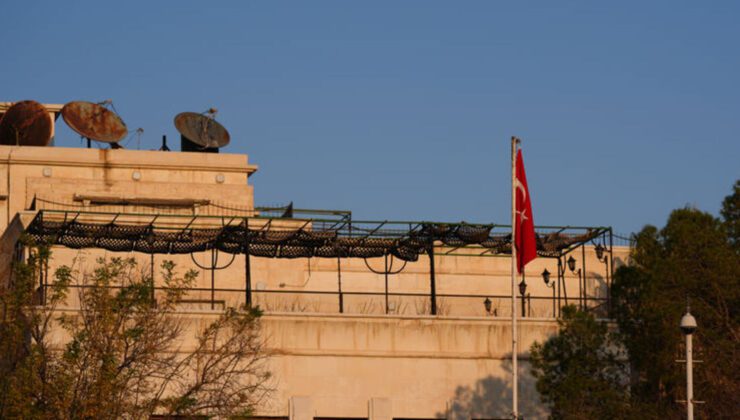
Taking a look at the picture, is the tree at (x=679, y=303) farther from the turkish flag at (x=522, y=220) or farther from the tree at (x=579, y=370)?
the turkish flag at (x=522, y=220)

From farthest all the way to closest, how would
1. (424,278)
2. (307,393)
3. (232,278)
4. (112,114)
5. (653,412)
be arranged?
(112,114), (424,278), (232,278), (307,393), (653,412)

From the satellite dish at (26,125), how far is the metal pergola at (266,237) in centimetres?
1297

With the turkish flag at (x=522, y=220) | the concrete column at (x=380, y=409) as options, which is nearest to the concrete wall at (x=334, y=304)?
the concrete column at (x=380, y=409)

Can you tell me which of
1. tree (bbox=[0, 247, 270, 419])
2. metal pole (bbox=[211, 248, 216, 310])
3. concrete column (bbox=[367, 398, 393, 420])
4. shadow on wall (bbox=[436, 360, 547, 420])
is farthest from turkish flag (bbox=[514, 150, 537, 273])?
metal pole (bbox=[211, 248, 216, 310])

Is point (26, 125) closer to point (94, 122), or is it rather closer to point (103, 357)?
point (94, 122)

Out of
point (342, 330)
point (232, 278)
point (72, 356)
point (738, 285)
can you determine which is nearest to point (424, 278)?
point (232, 278)

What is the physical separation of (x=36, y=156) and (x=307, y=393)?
2317 centimetres

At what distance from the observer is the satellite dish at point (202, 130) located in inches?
3229

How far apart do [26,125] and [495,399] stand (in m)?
30.2

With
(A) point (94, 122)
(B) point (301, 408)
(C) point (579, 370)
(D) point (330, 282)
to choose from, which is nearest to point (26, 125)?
(A) point (94, 122)

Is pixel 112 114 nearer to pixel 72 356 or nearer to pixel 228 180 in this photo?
pixel 228 180

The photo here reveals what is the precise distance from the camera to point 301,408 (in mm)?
61969

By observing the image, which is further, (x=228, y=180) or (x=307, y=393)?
(x=228, y=180)

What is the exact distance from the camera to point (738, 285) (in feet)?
194
